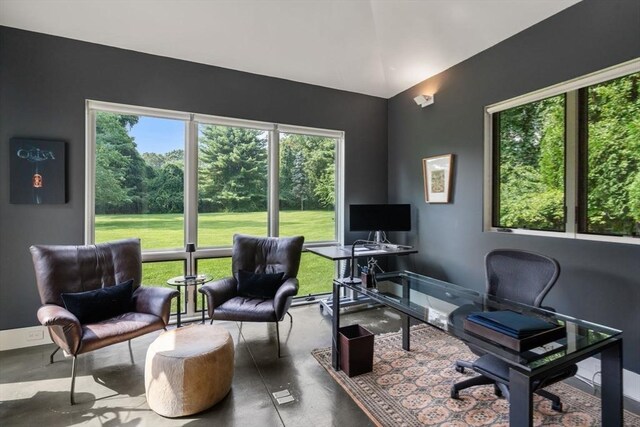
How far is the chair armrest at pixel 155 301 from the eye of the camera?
258cm

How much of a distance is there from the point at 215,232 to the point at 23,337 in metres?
1.97

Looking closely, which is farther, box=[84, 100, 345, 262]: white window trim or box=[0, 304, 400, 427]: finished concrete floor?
box=[84, 100, 345, 262]: white window trim

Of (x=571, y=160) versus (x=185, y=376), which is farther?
(x=571, y=160)

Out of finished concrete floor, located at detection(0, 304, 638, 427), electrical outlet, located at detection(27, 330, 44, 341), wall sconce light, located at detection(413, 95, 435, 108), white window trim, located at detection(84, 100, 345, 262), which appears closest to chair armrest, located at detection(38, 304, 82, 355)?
finished concrete floor, located at detection(0, 304, 638, 427)

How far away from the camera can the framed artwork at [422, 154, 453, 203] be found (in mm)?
3625

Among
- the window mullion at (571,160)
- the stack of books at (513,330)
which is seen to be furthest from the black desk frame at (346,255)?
the stack of books at (513,330)

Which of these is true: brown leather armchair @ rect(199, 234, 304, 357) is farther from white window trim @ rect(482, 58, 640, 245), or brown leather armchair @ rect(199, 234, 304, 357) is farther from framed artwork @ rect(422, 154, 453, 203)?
white window trim @ rect(482, 58, 640, 245)

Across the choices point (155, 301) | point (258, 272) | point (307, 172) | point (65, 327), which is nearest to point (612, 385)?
point (258, 272)

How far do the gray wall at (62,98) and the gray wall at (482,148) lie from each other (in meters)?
2.26

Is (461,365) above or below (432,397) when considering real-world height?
above

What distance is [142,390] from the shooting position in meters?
2.22

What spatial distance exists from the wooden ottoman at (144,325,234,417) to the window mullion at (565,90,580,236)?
9.63 feet

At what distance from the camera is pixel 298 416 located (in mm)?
1956

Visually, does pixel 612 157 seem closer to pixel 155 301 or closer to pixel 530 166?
pixel 530 166
